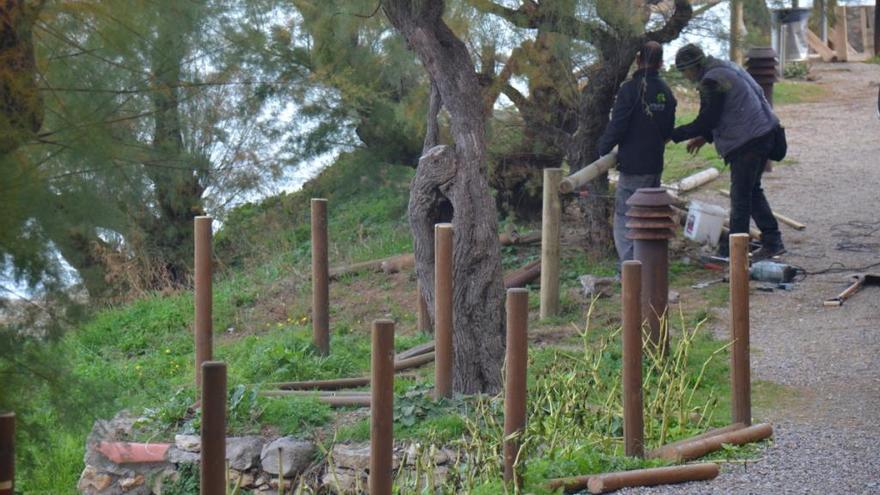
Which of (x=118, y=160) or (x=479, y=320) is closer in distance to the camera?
(x=118, y=160)

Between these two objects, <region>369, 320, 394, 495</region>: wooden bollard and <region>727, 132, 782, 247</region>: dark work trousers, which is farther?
<region>727, 132, 782, 247</region>: dark work trousers

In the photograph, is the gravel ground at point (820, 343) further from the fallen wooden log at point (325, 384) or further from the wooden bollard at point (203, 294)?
the wooden bollard at point (203, 294)

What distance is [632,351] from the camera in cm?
633

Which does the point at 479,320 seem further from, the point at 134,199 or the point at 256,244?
the point at 256,244

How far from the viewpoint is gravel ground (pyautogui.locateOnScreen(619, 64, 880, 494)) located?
622 cm

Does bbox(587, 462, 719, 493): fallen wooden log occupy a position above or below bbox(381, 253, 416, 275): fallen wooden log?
below

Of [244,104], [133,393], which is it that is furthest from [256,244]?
[133,393]

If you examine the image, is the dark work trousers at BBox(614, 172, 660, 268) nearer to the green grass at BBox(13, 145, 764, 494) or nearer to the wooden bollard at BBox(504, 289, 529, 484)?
the green grass at BBox(13, 145, 764, 494)

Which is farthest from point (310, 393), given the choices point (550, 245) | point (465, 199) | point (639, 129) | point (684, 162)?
point (684, 162)

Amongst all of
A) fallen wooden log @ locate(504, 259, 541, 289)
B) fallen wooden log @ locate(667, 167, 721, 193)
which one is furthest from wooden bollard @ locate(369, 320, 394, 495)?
fallen wooden log @ locate(667, 167, 721, 193)

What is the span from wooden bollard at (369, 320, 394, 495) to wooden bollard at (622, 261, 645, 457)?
1.51 m

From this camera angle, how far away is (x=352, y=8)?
33.8 feet

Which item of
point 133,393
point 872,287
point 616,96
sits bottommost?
point 133,393

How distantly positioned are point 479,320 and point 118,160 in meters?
2.80
